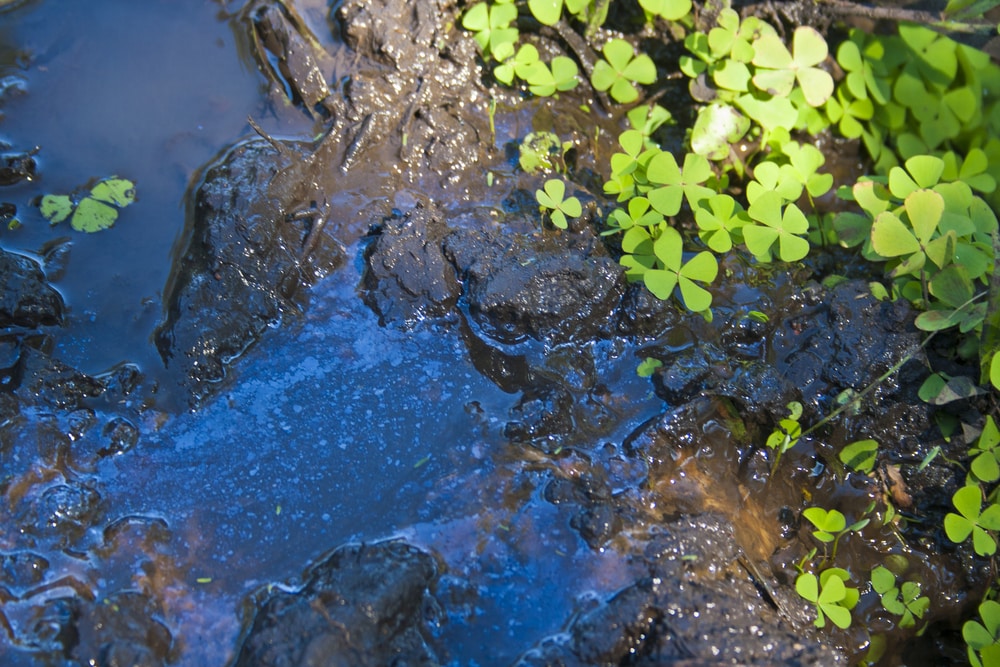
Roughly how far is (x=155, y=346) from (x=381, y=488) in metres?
0.94

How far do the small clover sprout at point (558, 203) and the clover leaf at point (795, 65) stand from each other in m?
1.08

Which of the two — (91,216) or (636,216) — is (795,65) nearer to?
(636,216)

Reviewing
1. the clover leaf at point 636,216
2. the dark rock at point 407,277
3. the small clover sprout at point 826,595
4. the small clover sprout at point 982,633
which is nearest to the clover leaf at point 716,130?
the clover leaf at point 636,216

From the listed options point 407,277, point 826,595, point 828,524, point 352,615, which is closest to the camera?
point 352,615

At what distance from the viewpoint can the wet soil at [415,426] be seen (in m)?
2.05

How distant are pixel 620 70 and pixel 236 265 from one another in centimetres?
185

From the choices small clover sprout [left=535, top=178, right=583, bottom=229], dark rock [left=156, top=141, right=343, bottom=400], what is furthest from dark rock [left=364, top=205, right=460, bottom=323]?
small clover sprout [left=535, top=178, right=583, bottom=229]

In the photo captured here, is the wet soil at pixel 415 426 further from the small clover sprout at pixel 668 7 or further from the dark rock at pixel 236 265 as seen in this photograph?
the small clover sprout at pixel 668 7

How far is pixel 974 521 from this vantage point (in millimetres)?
2564

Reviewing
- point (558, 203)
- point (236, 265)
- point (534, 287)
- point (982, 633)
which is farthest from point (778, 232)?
point (236, 265)

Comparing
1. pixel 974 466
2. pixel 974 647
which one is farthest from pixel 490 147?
pixel 974 647

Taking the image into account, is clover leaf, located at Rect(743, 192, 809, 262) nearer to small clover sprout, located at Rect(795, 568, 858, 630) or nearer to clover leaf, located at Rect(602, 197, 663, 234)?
clover leaf, located at Rect(602, 197, 663, 234)

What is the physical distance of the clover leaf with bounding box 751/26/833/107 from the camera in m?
3.16

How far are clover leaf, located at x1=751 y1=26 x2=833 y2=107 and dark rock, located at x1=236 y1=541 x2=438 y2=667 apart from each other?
246 cm
